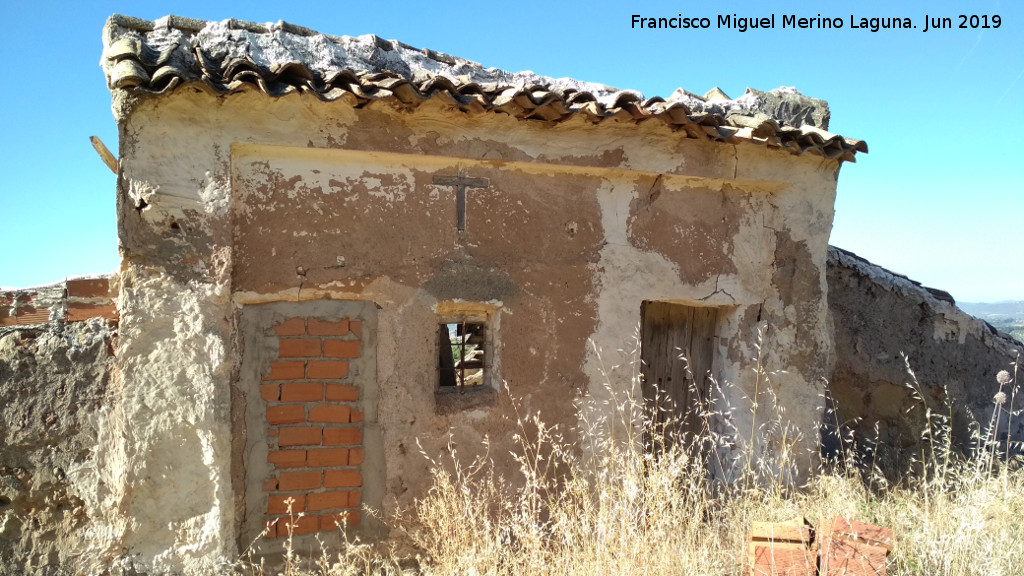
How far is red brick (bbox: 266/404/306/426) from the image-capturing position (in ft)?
12.3

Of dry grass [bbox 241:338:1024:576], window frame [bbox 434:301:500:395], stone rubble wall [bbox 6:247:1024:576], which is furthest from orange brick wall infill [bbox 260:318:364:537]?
stone rubble wall [bbox 6:247:1024:576]

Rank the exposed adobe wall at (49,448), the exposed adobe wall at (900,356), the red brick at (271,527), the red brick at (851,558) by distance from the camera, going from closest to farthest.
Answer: the red brick at (851,558) < the exposed adobe wall at (49,448) < the red brick at (271,527) < the exposed adobe wall at (900,356)

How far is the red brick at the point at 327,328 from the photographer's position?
3.83 m

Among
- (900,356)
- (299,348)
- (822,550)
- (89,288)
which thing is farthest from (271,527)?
(900,356)

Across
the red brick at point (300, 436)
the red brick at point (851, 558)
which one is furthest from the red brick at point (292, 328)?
the red brick at point (851, 558)

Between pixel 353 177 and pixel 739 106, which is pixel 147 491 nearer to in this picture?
pixel 353 177

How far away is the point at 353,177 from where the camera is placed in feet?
12.9

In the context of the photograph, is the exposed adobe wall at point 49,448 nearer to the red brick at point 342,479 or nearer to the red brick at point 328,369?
the red brick at point 328,369

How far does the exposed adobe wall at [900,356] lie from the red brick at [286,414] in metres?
4.93

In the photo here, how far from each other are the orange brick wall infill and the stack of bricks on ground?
7.03ft

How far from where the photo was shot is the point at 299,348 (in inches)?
150

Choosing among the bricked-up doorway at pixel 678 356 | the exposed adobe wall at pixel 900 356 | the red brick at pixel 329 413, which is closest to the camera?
the red brick at pixel 329 413

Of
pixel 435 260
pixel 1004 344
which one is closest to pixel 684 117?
pixel 435 260

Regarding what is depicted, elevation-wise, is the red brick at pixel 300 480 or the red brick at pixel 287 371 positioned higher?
the red brick at pixel 287 371
